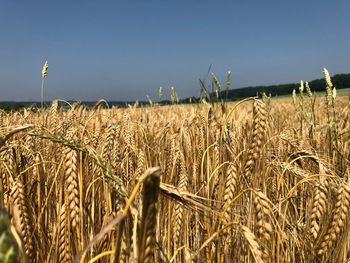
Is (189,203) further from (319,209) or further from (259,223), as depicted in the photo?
(319,209)

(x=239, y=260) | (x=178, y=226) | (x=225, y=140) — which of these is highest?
(x=225, y=140)

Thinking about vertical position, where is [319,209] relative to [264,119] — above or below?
below

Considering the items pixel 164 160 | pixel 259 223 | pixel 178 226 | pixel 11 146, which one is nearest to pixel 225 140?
pixel 178 226

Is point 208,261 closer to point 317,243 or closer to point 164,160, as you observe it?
A: point 317,243

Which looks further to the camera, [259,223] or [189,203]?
[259,223]

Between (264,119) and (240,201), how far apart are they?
0.56 m

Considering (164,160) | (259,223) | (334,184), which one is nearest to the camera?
(259,223)

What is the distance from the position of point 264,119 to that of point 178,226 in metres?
0.49

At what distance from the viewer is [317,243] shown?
1.16 meters

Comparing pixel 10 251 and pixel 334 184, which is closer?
pixel 10 251

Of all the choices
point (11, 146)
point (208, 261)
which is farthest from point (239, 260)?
point (11, 146)

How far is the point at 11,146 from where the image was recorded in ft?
4.50

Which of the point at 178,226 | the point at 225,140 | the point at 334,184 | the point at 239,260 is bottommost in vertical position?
the point at 239,260

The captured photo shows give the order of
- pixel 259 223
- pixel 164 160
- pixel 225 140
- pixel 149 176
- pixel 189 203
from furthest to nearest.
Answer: pixel 164 160 < pixel 225 140 < pixel 259 223 < pixel 189 203 < pixel 149 176
